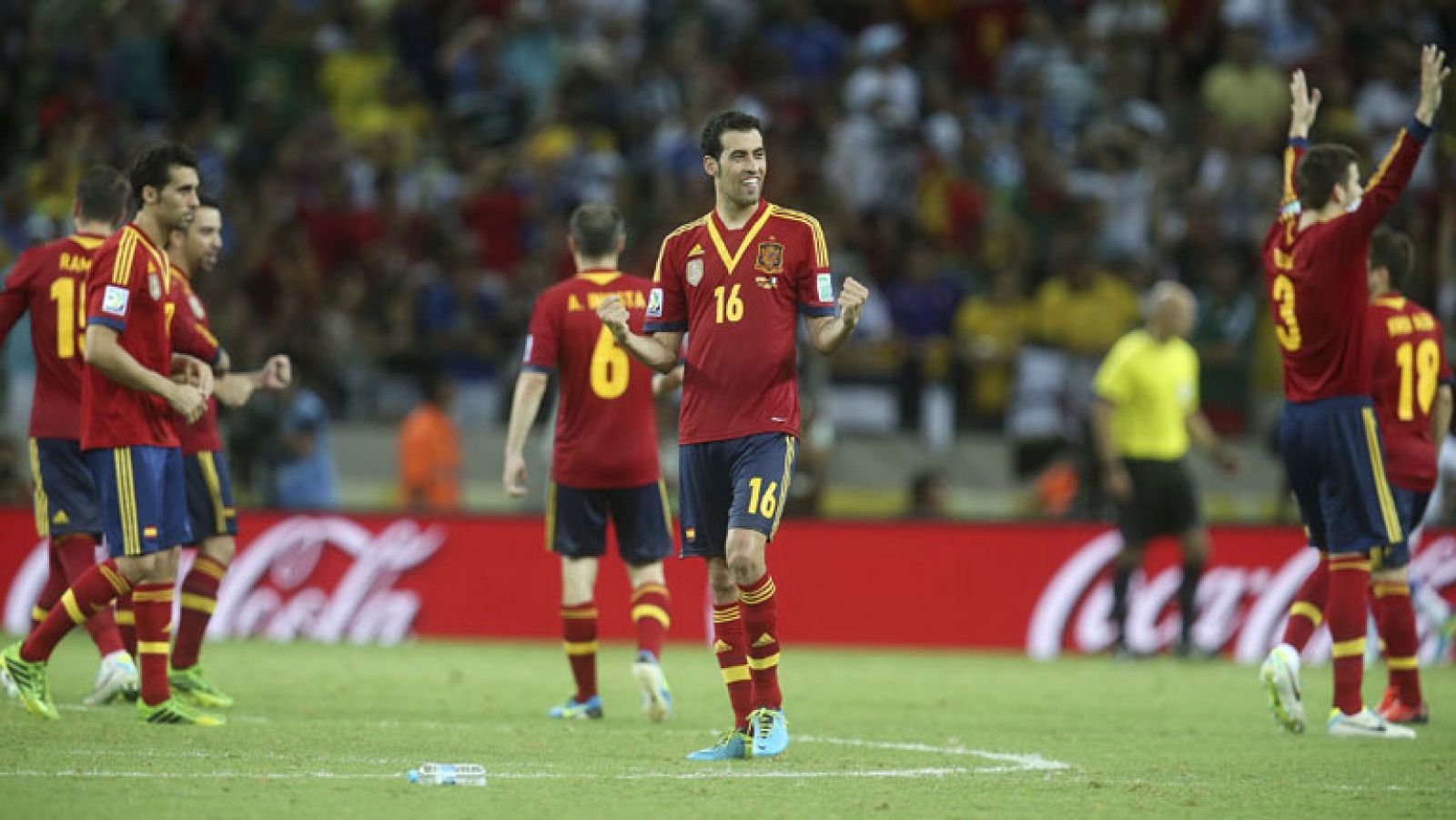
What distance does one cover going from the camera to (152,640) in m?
9.87

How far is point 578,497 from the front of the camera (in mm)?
10984

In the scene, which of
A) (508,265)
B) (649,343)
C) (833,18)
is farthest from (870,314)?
(649,343)

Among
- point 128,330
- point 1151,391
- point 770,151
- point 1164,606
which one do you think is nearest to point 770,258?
point 128,330

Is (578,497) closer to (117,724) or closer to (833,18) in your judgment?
(117,724)

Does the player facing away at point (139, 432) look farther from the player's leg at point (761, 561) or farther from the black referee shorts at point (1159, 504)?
the black referee shorts at point (1159, 504)

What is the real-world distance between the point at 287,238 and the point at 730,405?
14035 millimetres

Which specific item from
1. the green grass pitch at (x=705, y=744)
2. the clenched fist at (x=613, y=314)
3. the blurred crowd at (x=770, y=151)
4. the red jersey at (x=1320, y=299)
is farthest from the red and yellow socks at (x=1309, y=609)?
the blurred crowd at (x=770, y=151)

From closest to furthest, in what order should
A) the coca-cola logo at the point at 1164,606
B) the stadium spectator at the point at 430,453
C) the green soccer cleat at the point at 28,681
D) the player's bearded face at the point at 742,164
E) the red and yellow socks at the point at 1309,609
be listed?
the player's bearded face at the point at 742,164, the green soccer cleat at the point at 28,681, the red and yellow socks at the point at 1309,609, the coca-cola logo at the point at 1164,606, the stadium spectator at the point at 430,453

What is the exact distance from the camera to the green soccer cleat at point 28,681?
9.80 meters

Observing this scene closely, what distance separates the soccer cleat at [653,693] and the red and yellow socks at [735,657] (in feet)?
5.39

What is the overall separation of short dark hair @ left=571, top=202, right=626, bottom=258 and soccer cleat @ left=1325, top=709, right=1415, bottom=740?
4.37m

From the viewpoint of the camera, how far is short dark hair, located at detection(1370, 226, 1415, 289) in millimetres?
11078

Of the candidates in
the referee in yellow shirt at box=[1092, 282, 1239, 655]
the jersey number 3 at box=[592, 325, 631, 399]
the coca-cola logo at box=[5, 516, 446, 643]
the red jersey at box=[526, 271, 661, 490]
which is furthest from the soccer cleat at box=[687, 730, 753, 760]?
the coca-cola logo at box=[5, 516, 446, 643]

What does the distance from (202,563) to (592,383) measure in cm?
231
